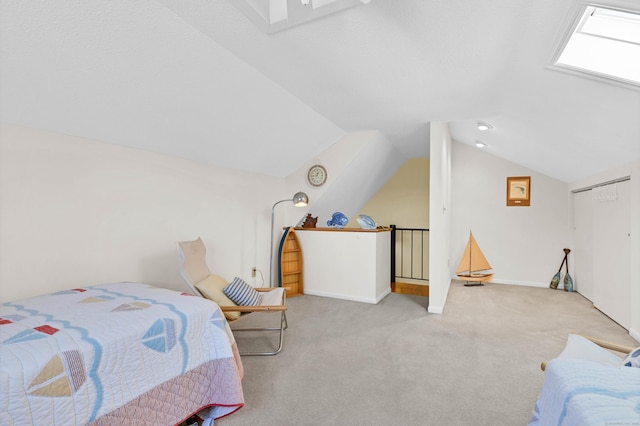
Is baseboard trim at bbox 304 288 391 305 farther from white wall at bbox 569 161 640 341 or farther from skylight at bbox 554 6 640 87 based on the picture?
skylight at bbox 554 6 640 87

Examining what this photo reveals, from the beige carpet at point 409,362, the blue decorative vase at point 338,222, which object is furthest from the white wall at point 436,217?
the blue decorative vase at point 338,222

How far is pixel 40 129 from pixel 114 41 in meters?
0.86

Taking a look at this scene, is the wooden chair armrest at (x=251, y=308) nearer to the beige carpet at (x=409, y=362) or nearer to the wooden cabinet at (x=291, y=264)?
the beige carpet at (x=409, y=362)

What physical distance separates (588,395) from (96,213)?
3.00 m

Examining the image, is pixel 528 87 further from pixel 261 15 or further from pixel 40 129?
pixel 40 129

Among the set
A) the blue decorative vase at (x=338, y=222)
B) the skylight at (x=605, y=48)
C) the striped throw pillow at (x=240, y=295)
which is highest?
the skylight at (x=605, y=48)

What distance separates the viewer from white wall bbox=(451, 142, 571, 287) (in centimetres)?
500

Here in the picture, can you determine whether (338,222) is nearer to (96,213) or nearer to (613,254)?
(96,213)

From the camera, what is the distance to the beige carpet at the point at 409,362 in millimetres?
1822

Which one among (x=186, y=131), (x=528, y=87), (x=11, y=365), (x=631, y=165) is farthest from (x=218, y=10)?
(x=631, y=165)

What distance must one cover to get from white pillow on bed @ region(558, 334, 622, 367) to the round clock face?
11.0 feet

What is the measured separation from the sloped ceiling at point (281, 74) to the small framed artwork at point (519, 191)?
5.26ft

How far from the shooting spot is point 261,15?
1904 millimetres

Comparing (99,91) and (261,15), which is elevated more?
(261,15)
